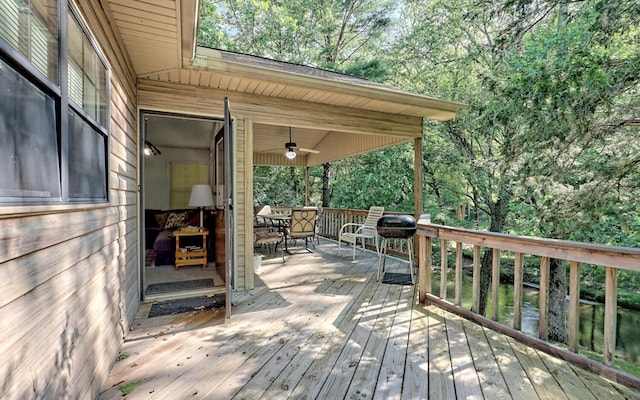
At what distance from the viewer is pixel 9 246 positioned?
963 mm

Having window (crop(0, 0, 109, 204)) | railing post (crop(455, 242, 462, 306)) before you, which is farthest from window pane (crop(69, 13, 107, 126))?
railing post (crop(455, 242, 462, 306))

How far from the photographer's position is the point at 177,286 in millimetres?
3984

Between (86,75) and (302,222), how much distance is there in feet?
14.7

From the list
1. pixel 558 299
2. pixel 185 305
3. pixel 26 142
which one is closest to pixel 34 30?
pixel 26 142

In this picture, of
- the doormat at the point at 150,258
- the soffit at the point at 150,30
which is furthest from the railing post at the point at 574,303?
the doormat at the point at 150,258

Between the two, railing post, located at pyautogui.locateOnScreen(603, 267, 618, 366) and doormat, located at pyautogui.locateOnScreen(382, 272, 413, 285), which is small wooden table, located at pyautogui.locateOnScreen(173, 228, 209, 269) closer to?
doormat, located at pyautogui.locateOnScreen(382, 272, 413, 285)

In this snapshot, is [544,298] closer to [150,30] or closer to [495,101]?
[495,101]

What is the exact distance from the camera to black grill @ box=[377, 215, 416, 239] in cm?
400

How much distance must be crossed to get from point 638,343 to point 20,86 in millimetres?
10213

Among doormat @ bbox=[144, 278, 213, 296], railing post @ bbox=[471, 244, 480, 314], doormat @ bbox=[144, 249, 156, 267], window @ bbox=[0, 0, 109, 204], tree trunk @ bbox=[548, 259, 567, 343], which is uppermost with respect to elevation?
window @ bbox=[0, 0, 109, 204]

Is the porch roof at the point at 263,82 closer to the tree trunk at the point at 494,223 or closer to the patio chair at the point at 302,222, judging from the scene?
the patio chair at the point at 302,222

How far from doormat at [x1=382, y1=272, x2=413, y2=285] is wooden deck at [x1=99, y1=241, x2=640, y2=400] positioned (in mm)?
759

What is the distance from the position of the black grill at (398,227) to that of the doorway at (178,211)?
231 centimetres

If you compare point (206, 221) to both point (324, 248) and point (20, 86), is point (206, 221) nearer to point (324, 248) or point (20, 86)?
point (324, 248)
